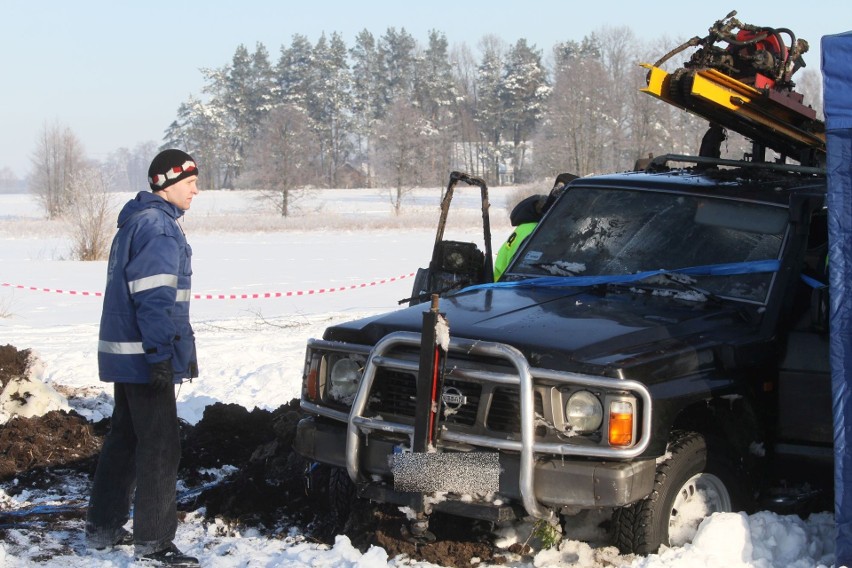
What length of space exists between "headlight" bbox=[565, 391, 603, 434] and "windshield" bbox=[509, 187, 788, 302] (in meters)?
1.18

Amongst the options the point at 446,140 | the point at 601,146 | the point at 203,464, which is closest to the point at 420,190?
the point at 446,140

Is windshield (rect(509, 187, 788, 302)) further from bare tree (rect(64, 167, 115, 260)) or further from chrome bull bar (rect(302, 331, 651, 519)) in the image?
bare tree (rect(64, 167, 115, 260))

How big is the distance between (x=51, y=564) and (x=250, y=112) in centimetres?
8434

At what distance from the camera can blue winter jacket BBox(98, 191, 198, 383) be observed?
4574 mm

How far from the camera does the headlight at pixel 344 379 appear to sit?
185 inches

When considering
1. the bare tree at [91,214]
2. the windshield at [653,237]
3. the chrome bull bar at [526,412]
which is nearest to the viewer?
the chrome bull bar at [526,412]

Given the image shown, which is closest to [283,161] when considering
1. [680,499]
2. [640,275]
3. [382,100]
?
[382,100]

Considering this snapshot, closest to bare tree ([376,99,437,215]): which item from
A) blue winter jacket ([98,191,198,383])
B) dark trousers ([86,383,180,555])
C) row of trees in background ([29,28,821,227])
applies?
row of trees in background ([29,28,821,227])

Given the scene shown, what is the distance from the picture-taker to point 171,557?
462 centimetres

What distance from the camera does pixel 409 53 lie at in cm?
9175

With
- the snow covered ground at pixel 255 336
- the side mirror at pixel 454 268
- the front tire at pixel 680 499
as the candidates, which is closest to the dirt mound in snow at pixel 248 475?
the snow covered ground at pixel 255 336

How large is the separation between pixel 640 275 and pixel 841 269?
1218mm

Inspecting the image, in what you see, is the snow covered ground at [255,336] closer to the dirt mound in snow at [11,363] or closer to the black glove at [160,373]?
the dirt mound in snow at [11,363]

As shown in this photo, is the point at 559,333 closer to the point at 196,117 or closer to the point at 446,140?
the point at 446,140
